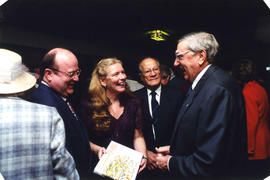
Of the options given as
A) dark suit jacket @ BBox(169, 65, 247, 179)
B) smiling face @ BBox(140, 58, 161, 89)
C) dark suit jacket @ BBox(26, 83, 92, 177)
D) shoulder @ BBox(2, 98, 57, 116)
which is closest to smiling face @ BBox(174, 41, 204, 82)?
dark suit jacket @ BBox(169, 65, 247, 179)

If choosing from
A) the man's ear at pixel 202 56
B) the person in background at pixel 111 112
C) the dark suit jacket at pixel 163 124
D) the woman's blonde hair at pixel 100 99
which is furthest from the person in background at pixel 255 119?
the woman's blonde hair at pixel 100 99

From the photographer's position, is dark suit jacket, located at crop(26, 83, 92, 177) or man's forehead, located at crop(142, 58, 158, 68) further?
man's forehead, located at crop(142, 58, 158, 68)

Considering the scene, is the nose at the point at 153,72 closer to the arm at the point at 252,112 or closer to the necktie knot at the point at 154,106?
the necktie knot at the point at 154,106

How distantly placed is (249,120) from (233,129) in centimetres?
148

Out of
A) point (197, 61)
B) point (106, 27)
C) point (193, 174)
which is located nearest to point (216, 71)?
point (197, 61)

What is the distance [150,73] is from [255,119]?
4.61ft

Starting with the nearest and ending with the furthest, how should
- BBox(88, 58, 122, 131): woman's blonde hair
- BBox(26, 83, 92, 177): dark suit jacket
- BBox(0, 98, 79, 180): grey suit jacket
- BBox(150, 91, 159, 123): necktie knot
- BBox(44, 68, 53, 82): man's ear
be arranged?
BBox(0, 98, 79, 180): grey suit jacket → BBox(26, 83, 92, 177): dark suit jacket → BBox(44, 68, 53, 82): man's ear → BBox(88, 58, 122, 131): woman's blonde hair → BBox(150, 91, 159, 123): necktie knot

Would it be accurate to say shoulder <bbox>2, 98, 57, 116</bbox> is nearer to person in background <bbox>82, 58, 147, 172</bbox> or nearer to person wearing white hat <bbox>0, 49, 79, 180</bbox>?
person wearing white hat <bbox>0, 49, 79, 180</bbox>

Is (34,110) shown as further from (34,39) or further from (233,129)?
(34,39)

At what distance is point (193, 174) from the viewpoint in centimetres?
152

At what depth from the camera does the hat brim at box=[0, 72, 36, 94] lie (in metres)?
1.22

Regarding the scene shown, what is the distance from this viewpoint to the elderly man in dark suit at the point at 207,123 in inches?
56.4

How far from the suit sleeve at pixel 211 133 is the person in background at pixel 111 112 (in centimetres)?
71

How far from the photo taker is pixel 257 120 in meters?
2.70
